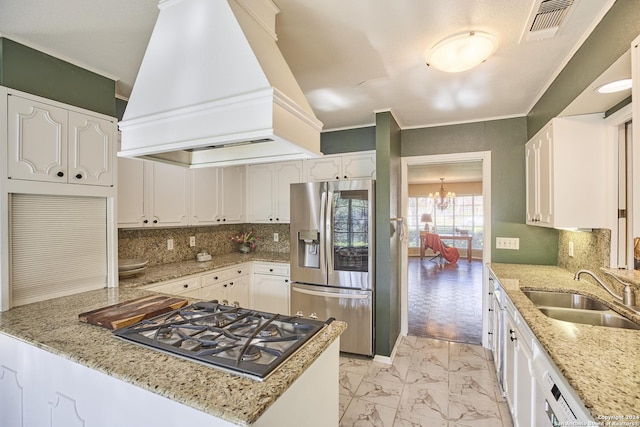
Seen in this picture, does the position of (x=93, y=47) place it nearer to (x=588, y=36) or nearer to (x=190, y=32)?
(x=190, y=32)

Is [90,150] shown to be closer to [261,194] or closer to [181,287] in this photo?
[181,287]

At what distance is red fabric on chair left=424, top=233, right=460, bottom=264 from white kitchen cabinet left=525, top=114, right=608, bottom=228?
21.3ft

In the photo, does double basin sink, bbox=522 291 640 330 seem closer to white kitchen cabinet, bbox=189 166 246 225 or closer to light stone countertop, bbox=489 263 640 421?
light stone countertop, bbox=489 263 640 421

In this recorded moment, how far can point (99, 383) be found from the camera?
1.06 meters

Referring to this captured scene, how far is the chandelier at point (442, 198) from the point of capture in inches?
346

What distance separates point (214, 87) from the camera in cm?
113

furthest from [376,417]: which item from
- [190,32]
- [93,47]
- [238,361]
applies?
[93,47]

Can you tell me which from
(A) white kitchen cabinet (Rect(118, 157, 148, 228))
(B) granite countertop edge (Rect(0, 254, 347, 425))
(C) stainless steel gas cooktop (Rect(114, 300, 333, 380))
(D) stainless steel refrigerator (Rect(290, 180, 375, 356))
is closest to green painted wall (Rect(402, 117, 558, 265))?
(D) stainless steel refrigerator (Rect(290, 180, 375, 356))

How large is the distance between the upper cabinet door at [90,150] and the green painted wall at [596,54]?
2.96 meters

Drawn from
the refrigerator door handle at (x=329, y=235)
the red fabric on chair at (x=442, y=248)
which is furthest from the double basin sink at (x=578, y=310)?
the red fabric on chair at (x=442, y=248)

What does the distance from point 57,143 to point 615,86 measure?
327 cm

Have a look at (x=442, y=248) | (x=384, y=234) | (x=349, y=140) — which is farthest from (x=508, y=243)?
(x=442, y=248)

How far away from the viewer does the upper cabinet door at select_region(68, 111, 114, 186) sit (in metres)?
1.85

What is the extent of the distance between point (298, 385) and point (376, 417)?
1.47 m
